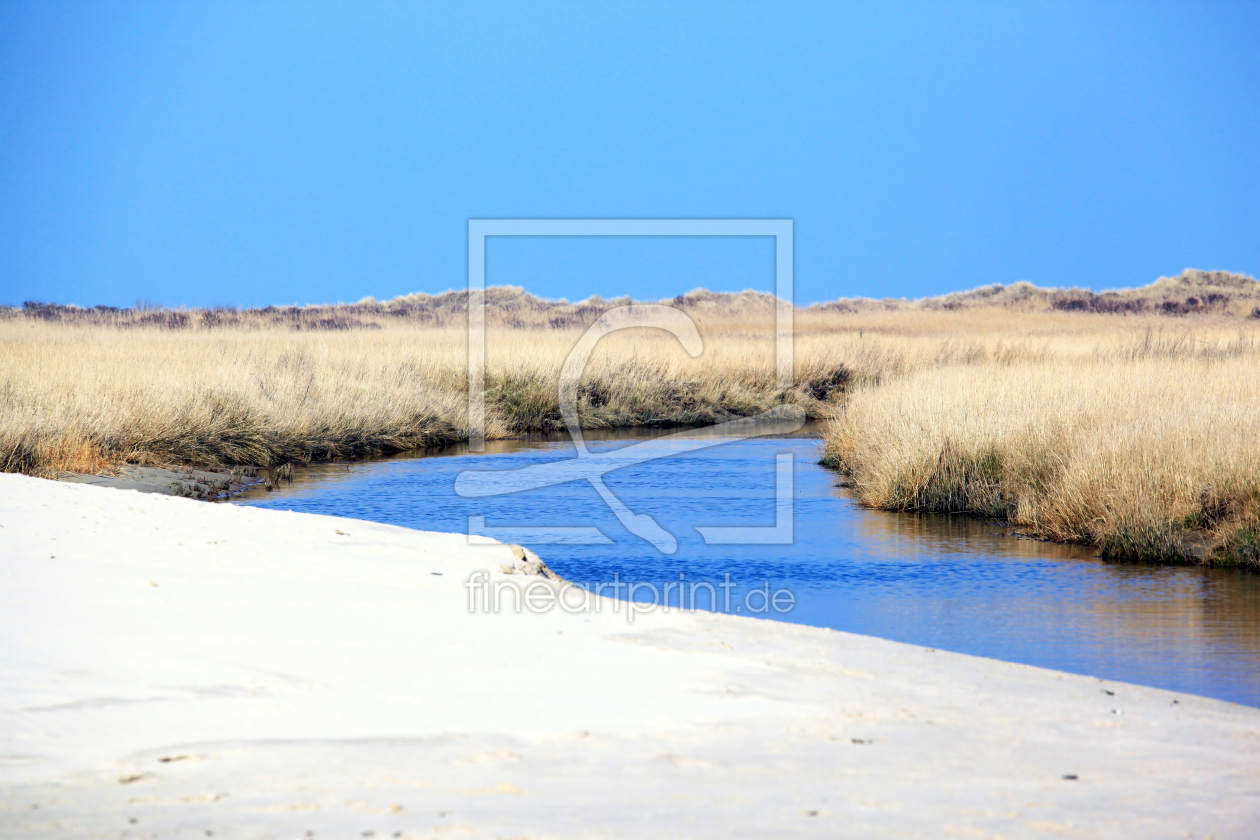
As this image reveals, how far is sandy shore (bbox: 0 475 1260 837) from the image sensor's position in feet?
10.2

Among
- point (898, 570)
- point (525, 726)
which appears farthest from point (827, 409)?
point (525, 726)

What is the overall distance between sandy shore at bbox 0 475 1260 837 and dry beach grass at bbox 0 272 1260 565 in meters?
Answer: 4.52

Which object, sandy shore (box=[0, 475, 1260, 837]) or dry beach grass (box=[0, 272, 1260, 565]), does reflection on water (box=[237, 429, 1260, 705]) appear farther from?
sandy shore (box=[0, 475, 1260, 837])

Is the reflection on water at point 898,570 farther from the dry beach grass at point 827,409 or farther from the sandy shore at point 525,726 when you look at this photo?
the sandy shore at point 525,726

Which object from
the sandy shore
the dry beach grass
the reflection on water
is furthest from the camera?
the dry beach grass

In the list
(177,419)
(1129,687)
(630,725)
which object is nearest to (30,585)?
(630,725)

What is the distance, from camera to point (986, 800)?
3.33 metres

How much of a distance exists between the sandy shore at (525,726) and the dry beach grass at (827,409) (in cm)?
452

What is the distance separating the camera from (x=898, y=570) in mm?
8742

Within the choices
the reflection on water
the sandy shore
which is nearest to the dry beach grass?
the reflection on water

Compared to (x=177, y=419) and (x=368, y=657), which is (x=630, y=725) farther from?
(x=177, y=419)

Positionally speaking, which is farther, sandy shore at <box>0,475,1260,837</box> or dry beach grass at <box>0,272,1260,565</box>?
dry beach grass at <box>0,272,1260,565</box>

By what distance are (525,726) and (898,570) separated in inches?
215

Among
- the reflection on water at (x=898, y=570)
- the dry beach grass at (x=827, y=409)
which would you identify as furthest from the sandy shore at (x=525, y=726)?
the dry beach grass at (x=827, y=409)
